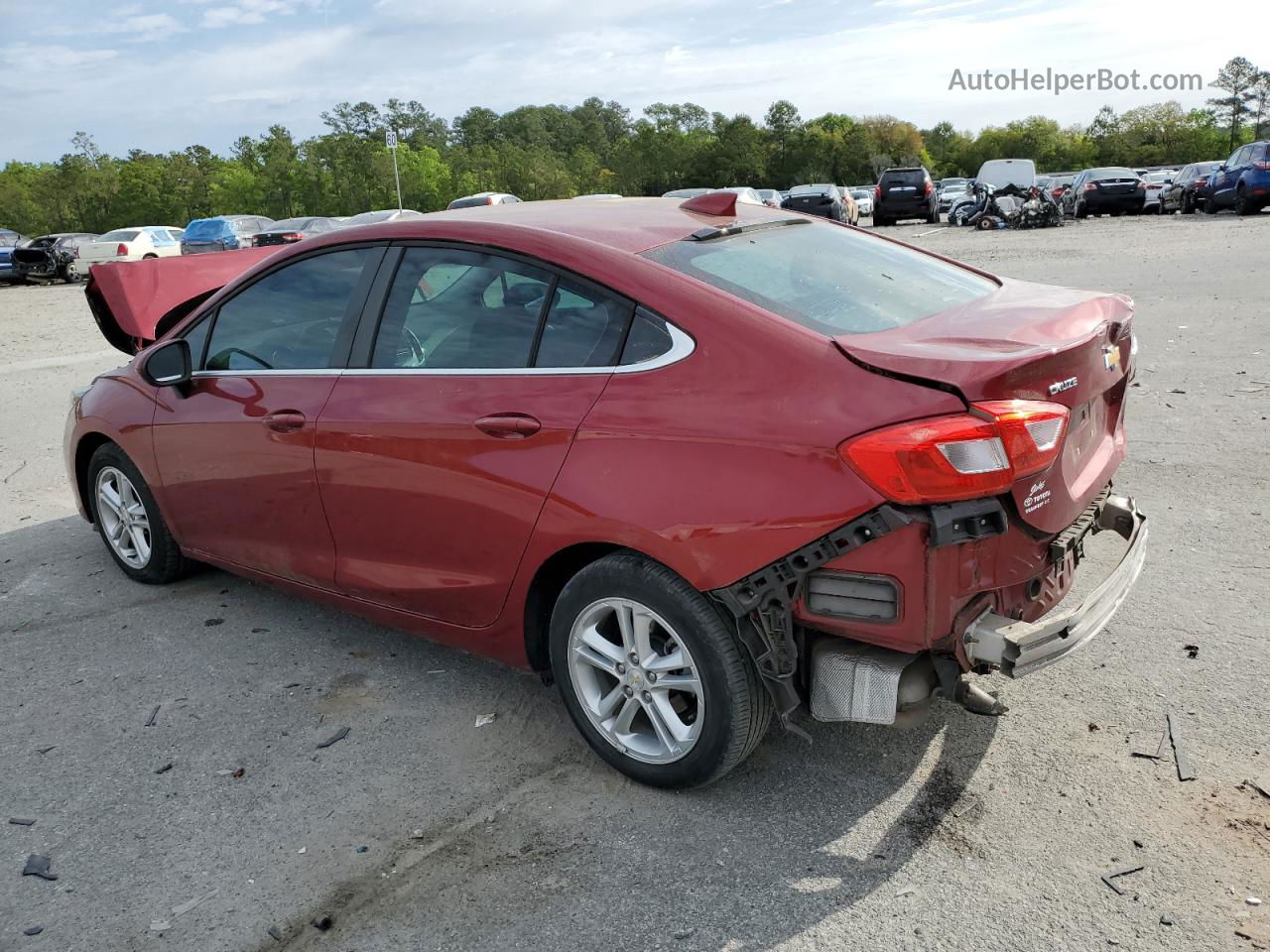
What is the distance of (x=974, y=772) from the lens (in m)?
3.20

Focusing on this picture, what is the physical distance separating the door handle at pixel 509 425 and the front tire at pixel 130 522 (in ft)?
7.69

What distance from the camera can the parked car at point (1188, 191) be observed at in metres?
30.2

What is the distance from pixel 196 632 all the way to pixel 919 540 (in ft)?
10.8

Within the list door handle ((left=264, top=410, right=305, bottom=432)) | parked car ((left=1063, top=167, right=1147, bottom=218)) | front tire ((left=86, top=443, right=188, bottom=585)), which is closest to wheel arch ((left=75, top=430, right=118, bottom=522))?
front tire ((left=86, top=443, right=188, bottom=585))

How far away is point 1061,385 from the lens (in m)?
2.84

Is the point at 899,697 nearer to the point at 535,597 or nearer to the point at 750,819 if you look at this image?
the point at 750,819

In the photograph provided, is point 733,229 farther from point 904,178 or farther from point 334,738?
point 904,178

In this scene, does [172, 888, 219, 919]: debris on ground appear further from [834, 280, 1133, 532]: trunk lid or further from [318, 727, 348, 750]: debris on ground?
[834, 280, 1133, 532]: trunk lid

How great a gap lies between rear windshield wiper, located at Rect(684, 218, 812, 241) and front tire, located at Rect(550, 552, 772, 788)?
1.12m

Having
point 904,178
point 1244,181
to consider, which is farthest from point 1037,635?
point 904,178

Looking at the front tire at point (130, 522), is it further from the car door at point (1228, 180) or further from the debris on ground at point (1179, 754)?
the car door at point (1228, 180)

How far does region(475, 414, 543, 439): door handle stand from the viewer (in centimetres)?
320

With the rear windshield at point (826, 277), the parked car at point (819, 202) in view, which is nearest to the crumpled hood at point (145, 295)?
the rear windshield at point (826, 277)

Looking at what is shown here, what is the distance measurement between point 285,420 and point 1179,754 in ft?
10.5
